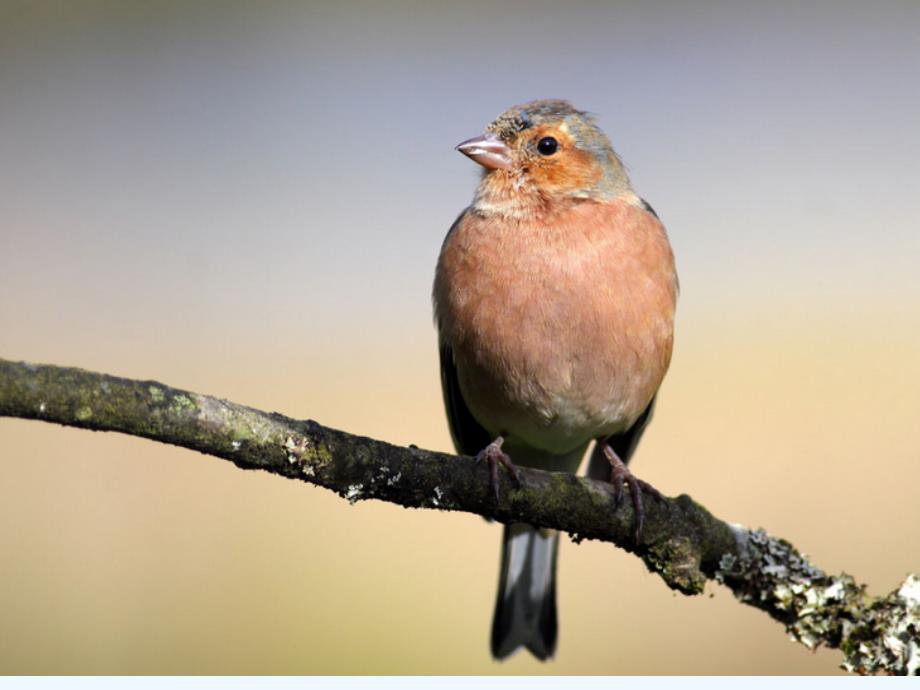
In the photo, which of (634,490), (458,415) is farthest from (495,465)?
(458,415)

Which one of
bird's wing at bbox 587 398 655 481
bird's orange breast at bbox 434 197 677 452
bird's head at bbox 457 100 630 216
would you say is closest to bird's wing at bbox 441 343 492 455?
bird's orange breast at bbox 434 197 677 452

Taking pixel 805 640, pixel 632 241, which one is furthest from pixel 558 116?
pixel 805 640

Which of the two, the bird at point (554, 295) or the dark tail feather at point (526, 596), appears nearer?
the bird at point (554, 295)

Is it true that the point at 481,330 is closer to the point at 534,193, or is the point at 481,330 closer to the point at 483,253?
the point at 483,253

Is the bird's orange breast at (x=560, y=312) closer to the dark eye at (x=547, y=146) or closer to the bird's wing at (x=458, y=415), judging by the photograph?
the bird's wing at (x=458, y=415)

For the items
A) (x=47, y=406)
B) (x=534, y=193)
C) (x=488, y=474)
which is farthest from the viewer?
(x=534, y=193)

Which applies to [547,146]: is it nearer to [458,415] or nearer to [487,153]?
[487,153]

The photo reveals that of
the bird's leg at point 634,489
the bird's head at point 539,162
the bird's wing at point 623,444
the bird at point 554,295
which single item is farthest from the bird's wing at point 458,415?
the bird's leg at point 634,489
